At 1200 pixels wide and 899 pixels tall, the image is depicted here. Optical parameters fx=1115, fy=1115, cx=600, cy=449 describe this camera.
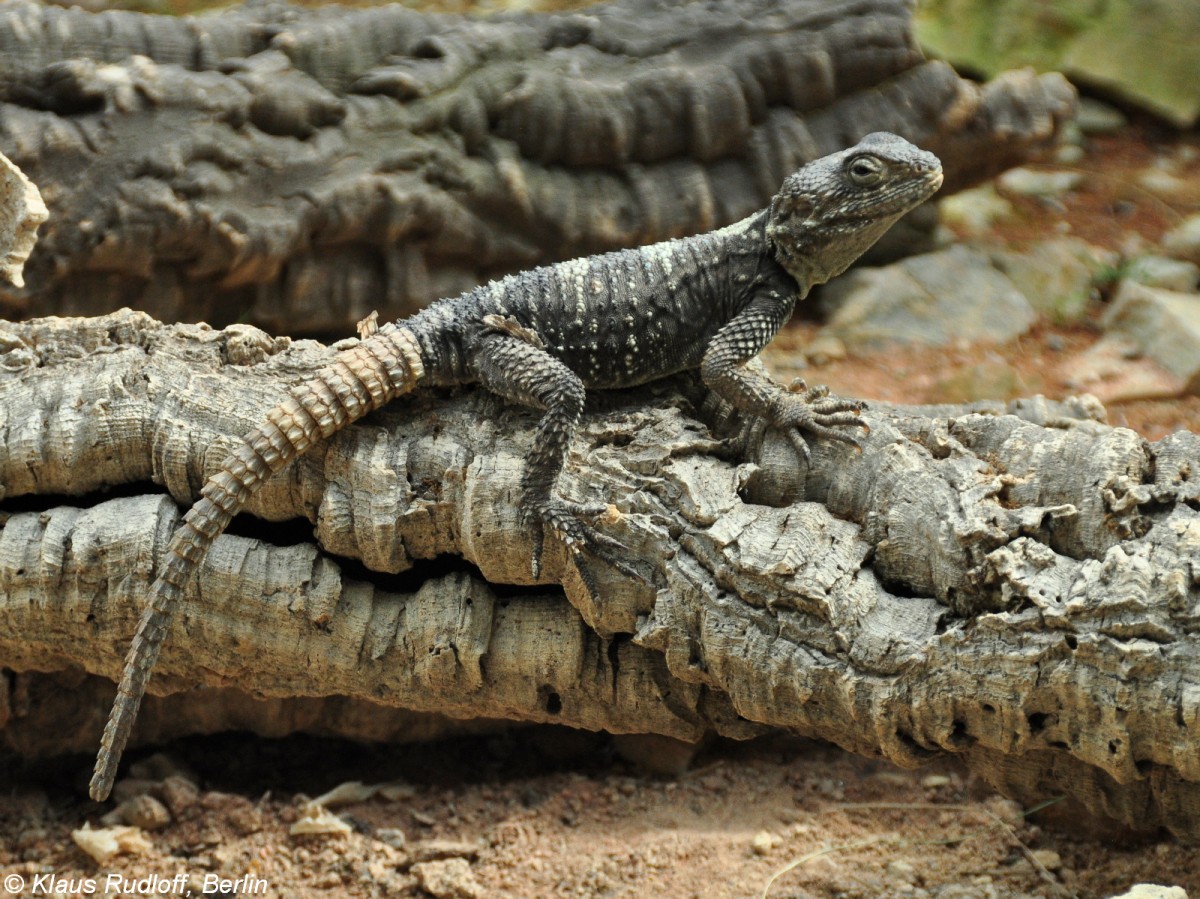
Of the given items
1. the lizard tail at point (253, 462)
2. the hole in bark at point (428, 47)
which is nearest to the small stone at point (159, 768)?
the lizard tail at point (253, 462)

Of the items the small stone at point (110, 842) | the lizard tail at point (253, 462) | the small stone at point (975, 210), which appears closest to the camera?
the lizard tail at point (253, 462)

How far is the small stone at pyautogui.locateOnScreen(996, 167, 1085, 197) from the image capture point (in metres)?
9.13

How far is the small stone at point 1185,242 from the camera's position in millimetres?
7832

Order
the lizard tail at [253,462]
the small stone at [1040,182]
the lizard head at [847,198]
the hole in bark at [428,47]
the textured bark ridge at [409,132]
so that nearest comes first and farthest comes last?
the lizard tail at [253,462] < the lizard head at [847,198] < the textured bark ridge at [409,132] < the hole in bark at [428,47] < the small stone at [1040,182]

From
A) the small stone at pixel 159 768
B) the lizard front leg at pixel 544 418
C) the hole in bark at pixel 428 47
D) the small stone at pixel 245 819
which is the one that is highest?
the lizard front leg at pixel 544 418

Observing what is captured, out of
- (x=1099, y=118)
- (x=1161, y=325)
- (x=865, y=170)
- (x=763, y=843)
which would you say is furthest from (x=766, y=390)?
(x=1099, y=118)

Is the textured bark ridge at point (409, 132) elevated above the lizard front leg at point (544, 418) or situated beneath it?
situated beneath

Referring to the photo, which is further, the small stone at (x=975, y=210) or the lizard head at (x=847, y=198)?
the small stone at (x=975, y=210)

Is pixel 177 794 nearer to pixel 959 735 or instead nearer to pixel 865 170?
pixel 959 735

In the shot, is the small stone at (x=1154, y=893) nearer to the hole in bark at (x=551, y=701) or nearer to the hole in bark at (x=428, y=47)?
the hole in bark at (x=551, y=701)

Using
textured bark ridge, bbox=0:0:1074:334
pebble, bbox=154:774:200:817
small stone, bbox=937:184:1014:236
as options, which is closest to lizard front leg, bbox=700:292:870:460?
pebble, bbox=154:774:200:817

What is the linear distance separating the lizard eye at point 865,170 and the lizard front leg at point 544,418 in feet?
3.99

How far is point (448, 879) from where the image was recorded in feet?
12.0

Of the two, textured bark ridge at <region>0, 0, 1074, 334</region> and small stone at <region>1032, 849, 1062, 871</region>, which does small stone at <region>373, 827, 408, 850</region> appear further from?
textured bark ridge at <region>0, 0, 1074, 334</region>
